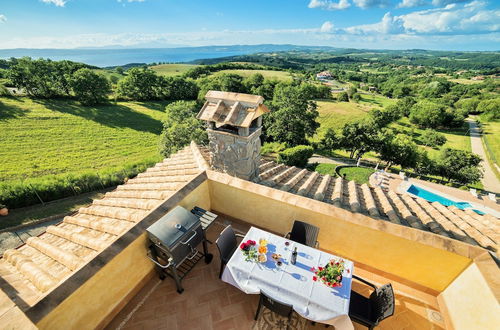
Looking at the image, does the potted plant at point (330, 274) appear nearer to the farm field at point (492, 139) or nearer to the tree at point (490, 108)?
the farm field at point (492, 139)

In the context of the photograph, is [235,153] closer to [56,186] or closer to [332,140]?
[56,186]

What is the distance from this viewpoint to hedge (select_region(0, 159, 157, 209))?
14.8 metres

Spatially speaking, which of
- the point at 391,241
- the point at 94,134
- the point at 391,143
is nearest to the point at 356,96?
the point at 391,143

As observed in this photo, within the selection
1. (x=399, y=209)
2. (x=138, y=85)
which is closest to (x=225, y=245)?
(x=399, y=209)

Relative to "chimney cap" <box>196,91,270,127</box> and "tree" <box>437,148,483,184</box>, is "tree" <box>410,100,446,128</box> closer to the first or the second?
"tree" <box>437,148,483,184</box>

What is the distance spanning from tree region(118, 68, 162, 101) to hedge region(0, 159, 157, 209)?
1485 inches

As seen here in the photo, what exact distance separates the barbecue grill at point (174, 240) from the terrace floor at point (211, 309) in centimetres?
27

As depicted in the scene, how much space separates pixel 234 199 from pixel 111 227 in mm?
2923

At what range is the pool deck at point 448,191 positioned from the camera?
66.2 feet

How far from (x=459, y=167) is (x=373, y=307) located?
122 ft

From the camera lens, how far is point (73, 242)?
4.55m

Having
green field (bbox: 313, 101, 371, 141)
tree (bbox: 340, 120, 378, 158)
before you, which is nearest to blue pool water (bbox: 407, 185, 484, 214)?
tree (bbox: 340, 120, 378, 158)

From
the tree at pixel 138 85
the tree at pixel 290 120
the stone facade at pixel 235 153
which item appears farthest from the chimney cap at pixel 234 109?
the tree at pixel 138 85

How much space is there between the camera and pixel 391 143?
93.0ft
